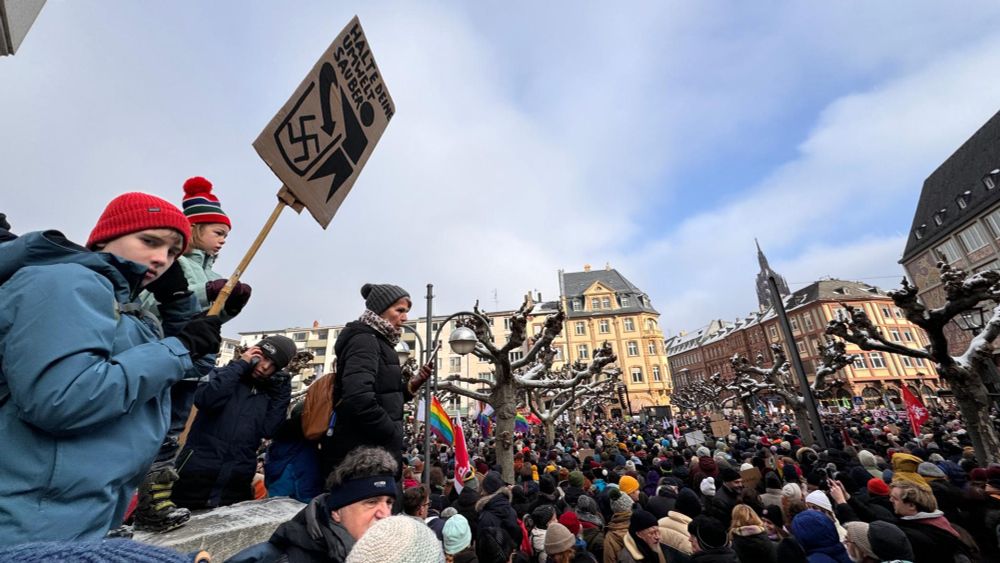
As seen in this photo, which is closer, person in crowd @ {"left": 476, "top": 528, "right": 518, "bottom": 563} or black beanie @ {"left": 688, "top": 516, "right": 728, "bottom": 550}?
black beanie @ {"left": 688, "top": 516, "right": 728, "bottom": 550}

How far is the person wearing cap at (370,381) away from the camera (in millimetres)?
2861

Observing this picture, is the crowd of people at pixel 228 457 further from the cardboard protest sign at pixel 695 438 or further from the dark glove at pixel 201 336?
the cardboard protest sign at pixel 695 438

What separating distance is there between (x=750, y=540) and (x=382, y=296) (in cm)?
418

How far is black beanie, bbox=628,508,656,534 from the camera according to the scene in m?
4.38

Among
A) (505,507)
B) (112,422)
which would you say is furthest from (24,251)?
(505,507)

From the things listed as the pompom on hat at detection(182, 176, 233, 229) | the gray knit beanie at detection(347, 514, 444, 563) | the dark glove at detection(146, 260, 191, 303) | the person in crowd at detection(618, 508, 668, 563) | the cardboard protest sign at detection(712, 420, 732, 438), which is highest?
the pompom on hat at detection(182, 176, 233, 229)

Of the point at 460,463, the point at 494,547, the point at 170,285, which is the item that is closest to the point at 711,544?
the point at 494,547

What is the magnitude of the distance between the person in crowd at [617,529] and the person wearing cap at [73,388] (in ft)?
15.4

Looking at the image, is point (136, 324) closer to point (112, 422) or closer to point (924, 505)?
point (112, 422)

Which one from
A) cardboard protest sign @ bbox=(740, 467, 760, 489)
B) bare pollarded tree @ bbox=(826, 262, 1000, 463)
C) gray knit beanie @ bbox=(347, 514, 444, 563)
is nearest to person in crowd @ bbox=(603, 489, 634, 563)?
cardboard protest sign @ bbox=(740, 467, 760, 489)

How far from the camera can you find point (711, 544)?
3836 mm

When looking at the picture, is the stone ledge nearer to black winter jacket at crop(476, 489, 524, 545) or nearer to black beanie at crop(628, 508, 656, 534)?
black winter jacket at crop(476, 489, 524, 545)

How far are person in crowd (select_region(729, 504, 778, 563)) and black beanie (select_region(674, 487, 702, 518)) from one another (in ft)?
3.02

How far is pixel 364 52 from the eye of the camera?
179 inches
